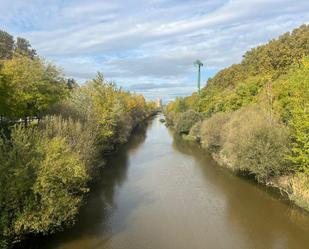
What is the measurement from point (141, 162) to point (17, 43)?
1898 inches

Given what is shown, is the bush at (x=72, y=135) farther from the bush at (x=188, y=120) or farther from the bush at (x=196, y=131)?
the bush at (x=188, y=120)

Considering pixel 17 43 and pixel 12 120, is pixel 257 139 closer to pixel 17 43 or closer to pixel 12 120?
pixel 12 120

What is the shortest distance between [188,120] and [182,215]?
155ft

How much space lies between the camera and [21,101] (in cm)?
3462

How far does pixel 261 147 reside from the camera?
3044cm

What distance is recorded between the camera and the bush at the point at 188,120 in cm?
7039

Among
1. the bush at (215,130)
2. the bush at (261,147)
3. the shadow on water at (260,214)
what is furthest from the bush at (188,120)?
the bush at (261,147)

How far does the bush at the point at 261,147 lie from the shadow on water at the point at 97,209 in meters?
11.4

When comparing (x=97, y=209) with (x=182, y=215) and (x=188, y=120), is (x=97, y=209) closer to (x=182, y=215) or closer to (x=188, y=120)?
(x=182, y=215)

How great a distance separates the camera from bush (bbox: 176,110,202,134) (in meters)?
70.4

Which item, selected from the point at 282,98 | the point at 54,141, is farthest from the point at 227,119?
the point at 54,141

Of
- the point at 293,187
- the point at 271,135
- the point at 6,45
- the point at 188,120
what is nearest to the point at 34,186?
the point at 293,187

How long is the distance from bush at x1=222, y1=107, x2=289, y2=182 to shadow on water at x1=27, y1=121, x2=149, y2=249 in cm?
1139

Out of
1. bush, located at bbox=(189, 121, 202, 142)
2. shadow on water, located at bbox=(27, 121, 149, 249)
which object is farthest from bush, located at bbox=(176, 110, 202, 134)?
shadow on water, located at bbox=(27, 121, 149, 249)
